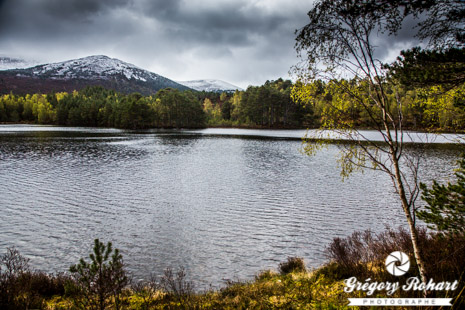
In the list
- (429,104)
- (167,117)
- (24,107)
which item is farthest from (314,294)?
(24,107)

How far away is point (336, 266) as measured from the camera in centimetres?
1007

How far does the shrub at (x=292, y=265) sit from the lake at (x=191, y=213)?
741mm

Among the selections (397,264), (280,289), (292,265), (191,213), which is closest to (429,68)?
(397,264)

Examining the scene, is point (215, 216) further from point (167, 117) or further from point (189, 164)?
point (167, 117)

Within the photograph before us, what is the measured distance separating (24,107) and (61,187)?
18274 centimetres

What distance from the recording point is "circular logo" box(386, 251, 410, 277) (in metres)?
7.85

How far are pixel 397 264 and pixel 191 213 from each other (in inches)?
495

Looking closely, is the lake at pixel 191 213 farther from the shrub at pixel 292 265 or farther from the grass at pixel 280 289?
the grass at pixel 280 289

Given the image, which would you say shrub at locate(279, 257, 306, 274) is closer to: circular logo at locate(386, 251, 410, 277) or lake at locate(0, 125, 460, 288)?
lake at locate(0, 125, 460, 288)

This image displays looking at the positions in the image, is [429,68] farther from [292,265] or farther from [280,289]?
Answer: [292,265]

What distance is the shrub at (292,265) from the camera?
10.8 m

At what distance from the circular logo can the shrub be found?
3049 mm

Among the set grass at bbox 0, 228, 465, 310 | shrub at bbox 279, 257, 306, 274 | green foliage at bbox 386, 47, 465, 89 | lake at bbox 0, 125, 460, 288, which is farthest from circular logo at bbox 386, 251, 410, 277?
green foliage at bbox 386, 47, 465, 89

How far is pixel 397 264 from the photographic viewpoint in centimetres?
836
